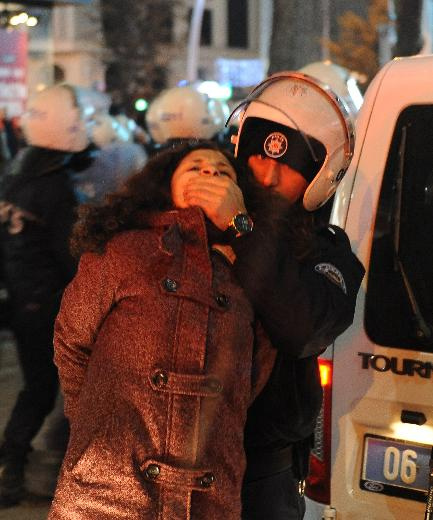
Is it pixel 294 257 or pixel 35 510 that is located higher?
pixel 294 257

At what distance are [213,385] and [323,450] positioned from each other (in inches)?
45.6

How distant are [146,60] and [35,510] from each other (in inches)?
1242

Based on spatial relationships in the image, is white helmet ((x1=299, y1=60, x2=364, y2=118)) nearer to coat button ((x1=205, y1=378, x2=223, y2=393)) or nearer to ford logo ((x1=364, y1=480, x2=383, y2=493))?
ford logo ((x1=364, y1=480, x2=383, y2=493))

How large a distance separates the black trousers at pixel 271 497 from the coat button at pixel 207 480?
373 mm

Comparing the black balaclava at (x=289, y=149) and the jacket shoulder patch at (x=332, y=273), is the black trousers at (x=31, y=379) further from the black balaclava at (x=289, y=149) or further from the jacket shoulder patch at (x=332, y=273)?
the jacket shoulder patch at (x=332, y=273)

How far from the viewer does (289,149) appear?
236 cm

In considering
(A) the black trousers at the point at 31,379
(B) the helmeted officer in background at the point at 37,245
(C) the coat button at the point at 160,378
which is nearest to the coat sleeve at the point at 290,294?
(C) the coat button at the point at 160,378

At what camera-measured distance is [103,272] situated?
202 centimetres

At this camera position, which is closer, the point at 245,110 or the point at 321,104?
the point at 321,104

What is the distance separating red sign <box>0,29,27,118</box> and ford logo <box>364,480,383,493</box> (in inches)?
399

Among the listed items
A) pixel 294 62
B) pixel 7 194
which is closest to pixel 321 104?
pixel 7 194

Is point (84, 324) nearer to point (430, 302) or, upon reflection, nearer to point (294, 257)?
point (294, 257)

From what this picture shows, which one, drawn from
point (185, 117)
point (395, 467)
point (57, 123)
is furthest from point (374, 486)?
point (185, 117)

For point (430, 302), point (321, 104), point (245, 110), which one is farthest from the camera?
point (430, 302)
